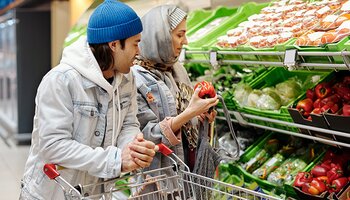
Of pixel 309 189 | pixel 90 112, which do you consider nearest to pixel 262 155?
pixel 309 189

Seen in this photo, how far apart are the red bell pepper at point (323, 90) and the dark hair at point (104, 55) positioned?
105 cm

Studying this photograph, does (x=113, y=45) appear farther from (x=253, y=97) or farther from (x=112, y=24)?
(x=253, y=97)

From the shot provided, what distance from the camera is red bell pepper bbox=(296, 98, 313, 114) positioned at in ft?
8.77

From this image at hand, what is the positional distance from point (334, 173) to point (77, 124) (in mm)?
1294

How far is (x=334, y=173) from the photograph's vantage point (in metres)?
2.74

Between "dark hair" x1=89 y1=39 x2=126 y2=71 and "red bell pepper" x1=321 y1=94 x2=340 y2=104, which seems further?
"red bell pepper" x1=321 y1=94 x2=340 y2=104

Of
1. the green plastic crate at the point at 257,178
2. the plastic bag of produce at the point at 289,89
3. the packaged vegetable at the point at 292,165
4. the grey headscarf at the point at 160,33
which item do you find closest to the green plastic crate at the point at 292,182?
the green plastic crate at the point at 257,178

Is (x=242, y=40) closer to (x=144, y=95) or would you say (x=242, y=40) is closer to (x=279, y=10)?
(x=279, y=10)

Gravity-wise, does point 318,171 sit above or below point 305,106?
below

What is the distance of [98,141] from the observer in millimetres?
2232

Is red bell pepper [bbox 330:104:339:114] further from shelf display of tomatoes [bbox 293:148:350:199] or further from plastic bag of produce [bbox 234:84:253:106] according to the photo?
plastic bag of produce [bbox 234:84:253:106]

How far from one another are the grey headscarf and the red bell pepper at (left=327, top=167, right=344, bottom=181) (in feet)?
3.02

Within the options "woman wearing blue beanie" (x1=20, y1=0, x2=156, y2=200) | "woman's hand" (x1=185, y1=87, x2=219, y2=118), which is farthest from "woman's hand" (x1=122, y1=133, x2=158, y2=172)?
"woman's hand" (x1=185, y1=87, x2=219, y2=118)

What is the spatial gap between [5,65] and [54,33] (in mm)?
2211
